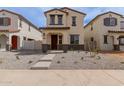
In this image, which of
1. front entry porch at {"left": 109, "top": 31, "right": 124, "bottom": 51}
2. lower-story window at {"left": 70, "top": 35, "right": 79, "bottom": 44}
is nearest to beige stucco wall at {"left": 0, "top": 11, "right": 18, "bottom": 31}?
lower-story window at {"left": 70, "top": 35, "right": 79, "bottom": 44}

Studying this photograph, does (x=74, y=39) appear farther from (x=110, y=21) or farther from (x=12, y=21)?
(x=12, y=21)

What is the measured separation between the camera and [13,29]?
2183cm

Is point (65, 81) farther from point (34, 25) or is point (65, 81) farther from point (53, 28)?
point (53, 28)

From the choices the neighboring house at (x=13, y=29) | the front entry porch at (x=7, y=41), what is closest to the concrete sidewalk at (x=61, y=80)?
the front entry porch at (x=7, y=41)

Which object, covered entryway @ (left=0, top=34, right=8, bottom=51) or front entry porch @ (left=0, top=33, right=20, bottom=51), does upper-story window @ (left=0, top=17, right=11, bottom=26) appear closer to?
front entry porch @ (left=0, top=33, right=20, bottom=51)

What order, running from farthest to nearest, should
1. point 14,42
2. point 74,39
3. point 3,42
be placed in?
point 74,39 → point 14,42 → point 3,42

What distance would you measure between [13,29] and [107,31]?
11520 millimetres

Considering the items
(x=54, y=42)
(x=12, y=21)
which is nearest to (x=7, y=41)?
(x=12, y=21)

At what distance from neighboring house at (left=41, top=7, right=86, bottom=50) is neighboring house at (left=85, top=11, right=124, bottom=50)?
50.9 inches

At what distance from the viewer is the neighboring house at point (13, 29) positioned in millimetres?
20281

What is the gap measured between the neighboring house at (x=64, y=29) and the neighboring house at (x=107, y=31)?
1293 mm
